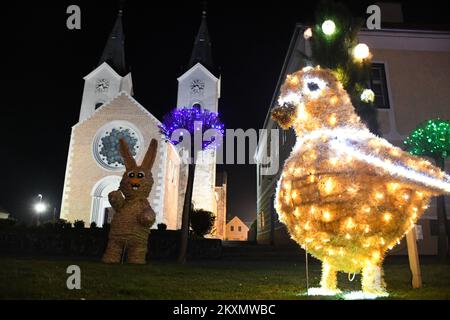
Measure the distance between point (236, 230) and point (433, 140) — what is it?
246ft

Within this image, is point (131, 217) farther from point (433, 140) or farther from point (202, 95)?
point (202, 95)

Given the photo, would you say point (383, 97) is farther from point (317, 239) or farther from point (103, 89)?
point (103, 89)

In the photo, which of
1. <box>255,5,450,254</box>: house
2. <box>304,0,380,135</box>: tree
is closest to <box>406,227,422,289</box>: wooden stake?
<box>304,0,380,135</box>: tree

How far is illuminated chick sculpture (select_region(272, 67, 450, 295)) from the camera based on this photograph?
4.62 m

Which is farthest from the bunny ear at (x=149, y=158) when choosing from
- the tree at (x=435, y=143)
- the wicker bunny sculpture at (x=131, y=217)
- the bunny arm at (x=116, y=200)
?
the tree at (x=435, y=143)

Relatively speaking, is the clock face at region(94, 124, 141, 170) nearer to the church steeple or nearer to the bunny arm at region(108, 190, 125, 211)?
the church steeple

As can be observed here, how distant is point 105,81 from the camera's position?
115 feet

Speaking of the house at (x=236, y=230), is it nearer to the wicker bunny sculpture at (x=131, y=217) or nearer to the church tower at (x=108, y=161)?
the church tower at (x=108, y=161)

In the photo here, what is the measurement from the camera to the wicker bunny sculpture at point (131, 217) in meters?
9.15

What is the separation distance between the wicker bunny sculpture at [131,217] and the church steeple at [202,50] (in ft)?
97.6

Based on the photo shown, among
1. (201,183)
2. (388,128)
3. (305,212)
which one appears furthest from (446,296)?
(201,183)

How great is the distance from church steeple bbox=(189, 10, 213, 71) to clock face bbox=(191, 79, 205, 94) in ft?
6.87

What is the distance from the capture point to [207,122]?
1200 centimetres

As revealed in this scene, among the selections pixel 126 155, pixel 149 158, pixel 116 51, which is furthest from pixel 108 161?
pixel 149 158
